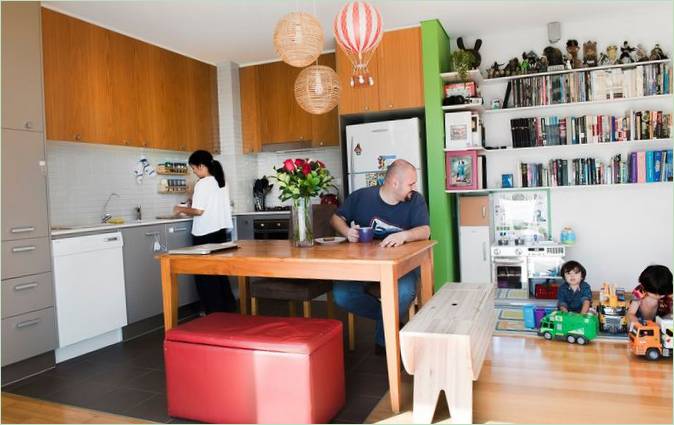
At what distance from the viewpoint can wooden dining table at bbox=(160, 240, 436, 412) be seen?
230 centimetres

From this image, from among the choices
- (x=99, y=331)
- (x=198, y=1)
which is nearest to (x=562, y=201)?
(x=198, y=1)

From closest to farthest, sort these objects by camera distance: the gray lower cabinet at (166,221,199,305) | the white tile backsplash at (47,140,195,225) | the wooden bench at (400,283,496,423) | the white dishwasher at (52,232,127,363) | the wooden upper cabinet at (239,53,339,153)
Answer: the wooden bench at (400,283,496,423)
the white dishwasher at (52,232,127,363)
the white tile backsplash at (47,140,195,225)
the gray lower cabinet at (166,221,199,305)
the wooden upper cabinet at (239,53,339,153)

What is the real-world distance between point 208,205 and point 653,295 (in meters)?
3.36

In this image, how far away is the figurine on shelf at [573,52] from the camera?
4.81 meters

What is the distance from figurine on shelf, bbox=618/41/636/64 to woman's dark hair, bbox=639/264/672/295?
7.48 feet

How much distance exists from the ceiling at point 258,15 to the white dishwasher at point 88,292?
1.78 metres

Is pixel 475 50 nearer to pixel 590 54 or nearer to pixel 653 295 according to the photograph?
pixel 590 54

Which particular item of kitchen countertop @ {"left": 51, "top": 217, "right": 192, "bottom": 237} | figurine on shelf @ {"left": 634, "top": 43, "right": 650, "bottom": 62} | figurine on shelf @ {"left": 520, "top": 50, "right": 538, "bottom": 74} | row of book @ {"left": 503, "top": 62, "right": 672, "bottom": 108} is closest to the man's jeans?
kitchen countertop @ {"left": 51, "top": 217, "right": 192, "bottom": 237}

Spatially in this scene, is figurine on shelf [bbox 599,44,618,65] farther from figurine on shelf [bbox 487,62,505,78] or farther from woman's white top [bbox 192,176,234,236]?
woman's white top [bbox 192,176,234,236]

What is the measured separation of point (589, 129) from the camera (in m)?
4.79

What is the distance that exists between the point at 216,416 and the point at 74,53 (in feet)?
10.3

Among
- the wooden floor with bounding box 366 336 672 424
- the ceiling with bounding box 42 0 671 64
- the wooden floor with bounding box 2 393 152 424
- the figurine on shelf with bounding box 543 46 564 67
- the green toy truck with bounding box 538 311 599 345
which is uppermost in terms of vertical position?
the ceiling with bounding box 42 0 671 64

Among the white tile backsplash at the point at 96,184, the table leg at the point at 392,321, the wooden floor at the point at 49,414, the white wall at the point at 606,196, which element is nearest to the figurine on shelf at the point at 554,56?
the white wall at the point at 606,196

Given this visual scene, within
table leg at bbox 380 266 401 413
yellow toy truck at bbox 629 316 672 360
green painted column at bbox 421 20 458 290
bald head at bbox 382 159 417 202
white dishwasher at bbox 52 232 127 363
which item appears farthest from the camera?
green painted column at bbox 421 20 458 290
